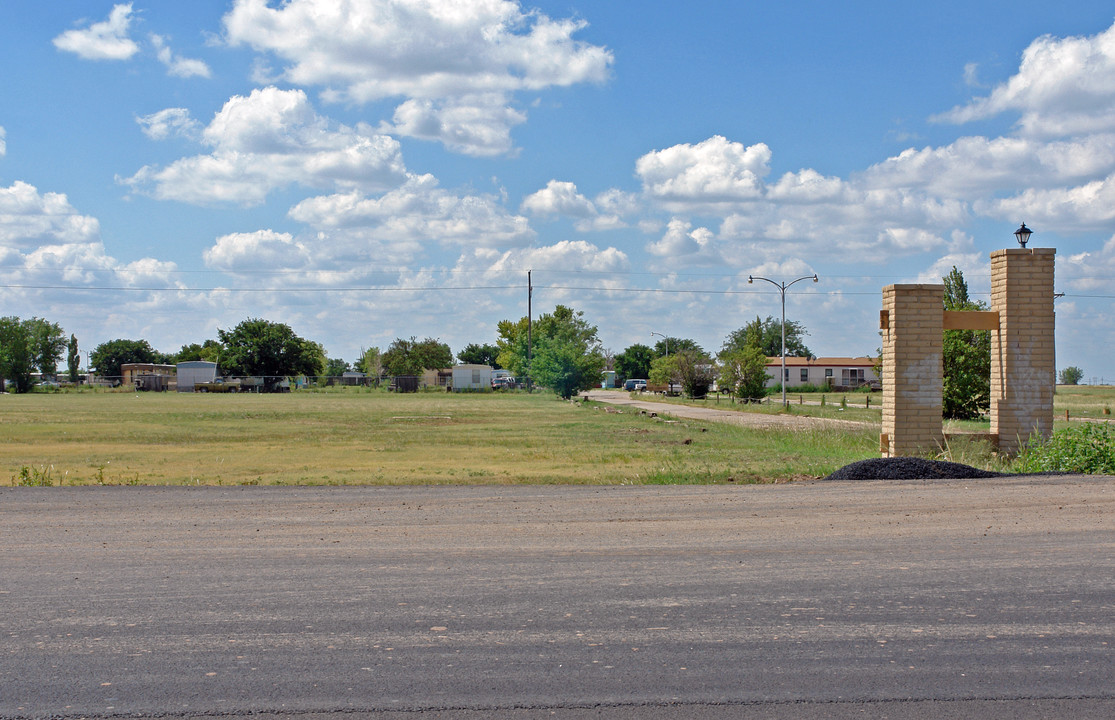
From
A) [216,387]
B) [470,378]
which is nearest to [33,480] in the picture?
[216,387]

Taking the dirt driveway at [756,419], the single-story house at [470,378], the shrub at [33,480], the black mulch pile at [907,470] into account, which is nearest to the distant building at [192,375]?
the single-story house at [470,378]

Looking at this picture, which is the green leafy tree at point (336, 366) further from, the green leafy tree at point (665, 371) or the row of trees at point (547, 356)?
the green leafy tree at point (665, 371)

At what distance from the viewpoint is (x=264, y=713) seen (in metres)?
4.66

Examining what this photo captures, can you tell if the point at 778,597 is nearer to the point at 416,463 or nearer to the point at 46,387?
the point at 416,463

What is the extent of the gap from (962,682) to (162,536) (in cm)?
820

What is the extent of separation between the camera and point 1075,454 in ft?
47.2

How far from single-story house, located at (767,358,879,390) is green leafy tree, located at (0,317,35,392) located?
8967 cm

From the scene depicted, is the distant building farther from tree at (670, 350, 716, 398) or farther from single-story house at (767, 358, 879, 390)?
single-story house at (767, 358, 879, 390)

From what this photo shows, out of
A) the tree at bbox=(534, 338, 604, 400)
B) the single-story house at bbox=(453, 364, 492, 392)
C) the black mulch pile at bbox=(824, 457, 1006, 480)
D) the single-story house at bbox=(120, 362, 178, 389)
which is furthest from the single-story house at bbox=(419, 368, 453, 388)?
the black mulch pile at bbox=(824, 457, 1006, 480)

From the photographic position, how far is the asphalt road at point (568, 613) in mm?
4867

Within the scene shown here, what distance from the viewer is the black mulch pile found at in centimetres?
1371

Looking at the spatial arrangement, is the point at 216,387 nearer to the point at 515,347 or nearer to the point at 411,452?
the point at 515,347

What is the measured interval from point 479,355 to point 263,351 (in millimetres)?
64230

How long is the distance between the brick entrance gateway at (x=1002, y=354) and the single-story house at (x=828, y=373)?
87570 millimetres
